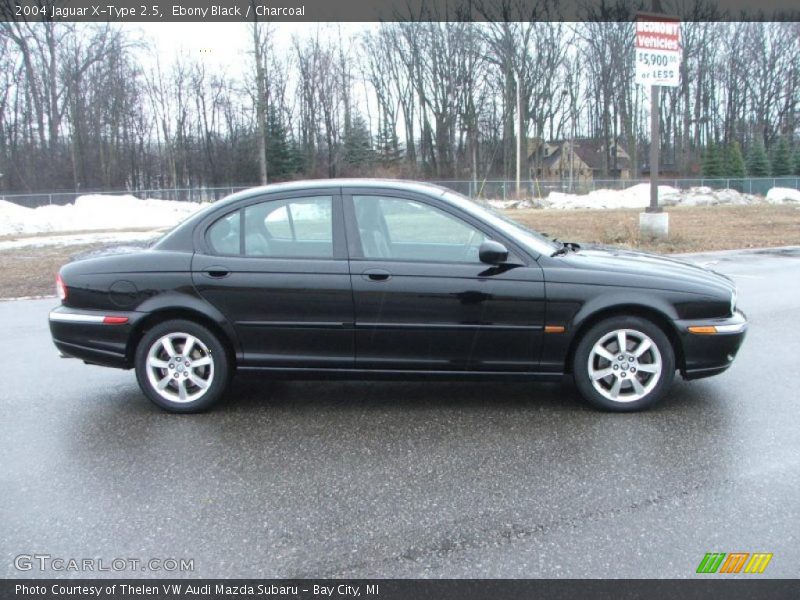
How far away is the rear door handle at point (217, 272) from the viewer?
478 centimetres

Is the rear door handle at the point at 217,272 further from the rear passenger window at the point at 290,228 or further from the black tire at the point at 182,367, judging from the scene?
the black tire at the point at 182,367

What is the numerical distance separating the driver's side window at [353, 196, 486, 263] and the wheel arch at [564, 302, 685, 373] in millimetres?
874

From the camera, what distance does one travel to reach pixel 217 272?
478 centimetres

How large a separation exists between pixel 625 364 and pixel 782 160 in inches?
2612

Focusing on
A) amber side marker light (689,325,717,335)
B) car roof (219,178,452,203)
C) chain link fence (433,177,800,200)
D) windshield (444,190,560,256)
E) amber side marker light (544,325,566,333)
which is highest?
chain link fence (433,177,800,200)

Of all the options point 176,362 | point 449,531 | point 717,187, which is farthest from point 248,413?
point 717,187

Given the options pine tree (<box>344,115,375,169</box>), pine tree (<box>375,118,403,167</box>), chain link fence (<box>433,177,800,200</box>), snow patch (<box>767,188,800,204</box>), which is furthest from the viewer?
pine tree (<box>375,118,403,167</box>)

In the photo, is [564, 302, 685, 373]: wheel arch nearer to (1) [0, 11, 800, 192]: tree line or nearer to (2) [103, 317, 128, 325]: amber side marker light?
(2) [103, 317, 128, 325]: amber side marker light

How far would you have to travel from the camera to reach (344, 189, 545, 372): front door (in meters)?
4.64

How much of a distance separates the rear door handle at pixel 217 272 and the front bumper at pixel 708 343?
123 inches

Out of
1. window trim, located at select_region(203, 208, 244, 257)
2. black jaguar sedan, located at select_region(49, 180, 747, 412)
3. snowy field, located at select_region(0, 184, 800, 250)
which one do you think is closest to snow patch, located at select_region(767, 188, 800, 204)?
snowy field, located at select_region(0, 184, 800, 250)

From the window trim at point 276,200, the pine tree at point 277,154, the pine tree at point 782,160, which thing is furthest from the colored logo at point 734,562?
the pine tree at point 782,160

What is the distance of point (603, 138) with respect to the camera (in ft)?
238

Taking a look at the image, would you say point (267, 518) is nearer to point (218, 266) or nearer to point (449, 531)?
point (449, 531)
